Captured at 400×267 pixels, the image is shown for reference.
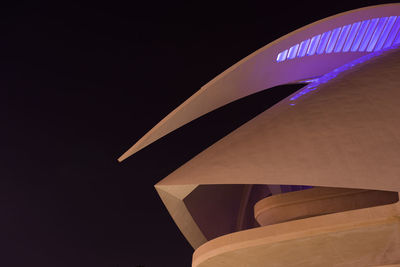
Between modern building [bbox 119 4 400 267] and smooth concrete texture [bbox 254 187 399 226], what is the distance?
0.09ft

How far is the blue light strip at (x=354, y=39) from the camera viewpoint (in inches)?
631

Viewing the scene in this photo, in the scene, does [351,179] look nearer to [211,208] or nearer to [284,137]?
[284,137]

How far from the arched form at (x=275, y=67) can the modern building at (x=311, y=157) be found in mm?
46

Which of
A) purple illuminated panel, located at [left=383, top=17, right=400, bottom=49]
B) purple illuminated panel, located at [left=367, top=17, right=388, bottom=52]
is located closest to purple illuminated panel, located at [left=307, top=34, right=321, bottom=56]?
purple illuminated panel, located at [left=367, top=17, right=388, bottom=52]

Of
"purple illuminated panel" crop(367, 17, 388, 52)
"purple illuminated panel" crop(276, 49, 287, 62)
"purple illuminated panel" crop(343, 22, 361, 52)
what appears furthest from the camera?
"purple illuminated panel" crop(367, 17, 388, 52)

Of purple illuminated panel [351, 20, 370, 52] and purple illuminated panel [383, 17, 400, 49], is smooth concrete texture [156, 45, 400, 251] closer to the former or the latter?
purple illuminated panel [351, 20, 370, 52]

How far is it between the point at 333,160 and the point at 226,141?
2960 mm

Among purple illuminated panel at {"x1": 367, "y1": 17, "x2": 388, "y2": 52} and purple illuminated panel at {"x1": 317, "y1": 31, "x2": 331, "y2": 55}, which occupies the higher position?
purple illuminated panel at {"x1": 317, "y1": 31, "x2": 331, "y2": 55}

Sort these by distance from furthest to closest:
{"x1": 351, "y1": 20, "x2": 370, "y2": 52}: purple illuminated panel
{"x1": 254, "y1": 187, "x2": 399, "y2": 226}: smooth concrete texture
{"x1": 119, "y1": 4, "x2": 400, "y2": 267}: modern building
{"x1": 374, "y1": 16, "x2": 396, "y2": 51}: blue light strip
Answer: {"x1": 374, "y1": 16, "x2": 396, "y2": 51}: blue light strip
{"x1": 351, "y1": 20, "x2": 370, "y2": 52}: purple illuminated panel
{"x1": 254, "y1": 187, "x2": 399, "y2": 226}: smooth concrete texture
{"x1": 119, "y1": 4, "x2": 400, "y2": 267}: modern building

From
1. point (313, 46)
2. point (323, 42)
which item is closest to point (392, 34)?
point (323, 42)

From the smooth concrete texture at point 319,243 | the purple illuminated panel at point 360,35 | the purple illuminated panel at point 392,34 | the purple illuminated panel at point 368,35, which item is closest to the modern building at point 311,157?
the smooth concrete texture at point 319,243

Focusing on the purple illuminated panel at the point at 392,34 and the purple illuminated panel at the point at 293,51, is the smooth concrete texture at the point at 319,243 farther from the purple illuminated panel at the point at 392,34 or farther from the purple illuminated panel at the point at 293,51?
the purple illuminated panel at the point at 392,34

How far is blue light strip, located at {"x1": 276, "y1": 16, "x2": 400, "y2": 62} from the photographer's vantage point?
16016mm

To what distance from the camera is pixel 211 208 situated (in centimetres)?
1872
